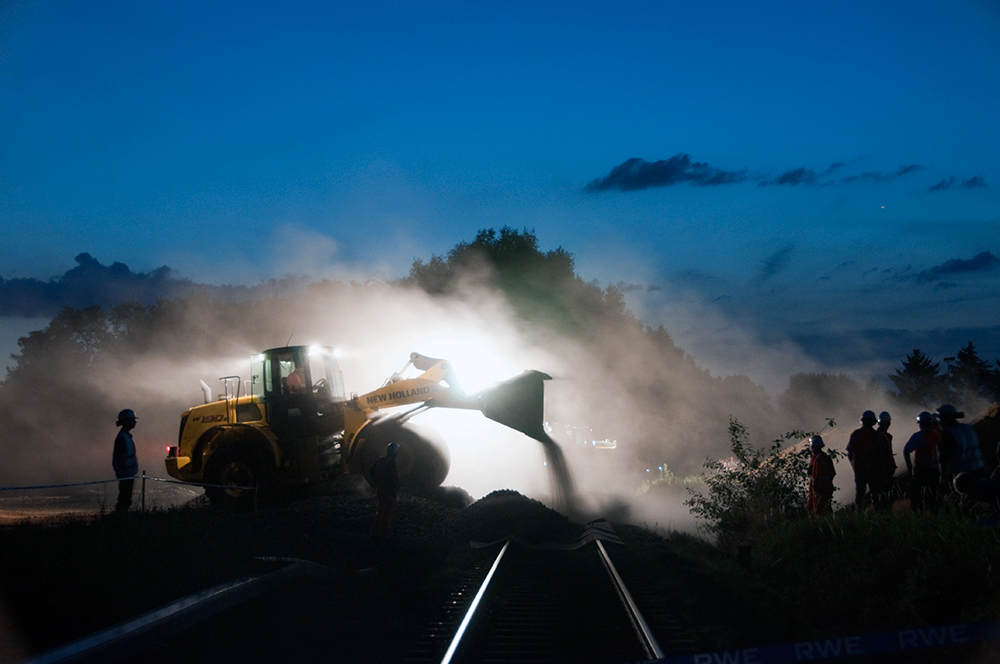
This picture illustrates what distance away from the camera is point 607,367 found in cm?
4619

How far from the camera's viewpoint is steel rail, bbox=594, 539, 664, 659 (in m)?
5.98

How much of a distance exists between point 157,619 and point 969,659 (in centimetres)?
647

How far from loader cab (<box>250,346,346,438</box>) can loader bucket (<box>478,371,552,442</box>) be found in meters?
3.70

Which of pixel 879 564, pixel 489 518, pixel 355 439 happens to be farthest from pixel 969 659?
pixel 355 439

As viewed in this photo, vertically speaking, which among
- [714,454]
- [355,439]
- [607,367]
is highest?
[607,367]

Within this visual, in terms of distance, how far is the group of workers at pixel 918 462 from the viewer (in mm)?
8500

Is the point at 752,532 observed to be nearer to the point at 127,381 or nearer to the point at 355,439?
the point at 355,439

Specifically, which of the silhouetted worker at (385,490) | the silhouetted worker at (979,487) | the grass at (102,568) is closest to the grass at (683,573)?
the grass at (102,568)

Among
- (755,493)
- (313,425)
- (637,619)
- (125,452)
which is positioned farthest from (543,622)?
(313,425)

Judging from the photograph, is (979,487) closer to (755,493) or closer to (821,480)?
(821,480)

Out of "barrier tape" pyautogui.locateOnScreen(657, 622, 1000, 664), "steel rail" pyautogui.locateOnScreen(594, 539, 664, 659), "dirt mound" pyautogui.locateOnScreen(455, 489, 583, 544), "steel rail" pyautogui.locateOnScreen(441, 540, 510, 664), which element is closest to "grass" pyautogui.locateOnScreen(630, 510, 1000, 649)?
"barrier tape" pyautogui.locateOnScreen(657, 622, 1000, 664)

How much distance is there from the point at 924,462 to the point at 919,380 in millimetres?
77243

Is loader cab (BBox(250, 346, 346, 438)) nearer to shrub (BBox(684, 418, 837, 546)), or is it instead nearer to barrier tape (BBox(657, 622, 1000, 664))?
shrub (BBox(684, 418, 837, 546))

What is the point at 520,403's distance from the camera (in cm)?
1557
